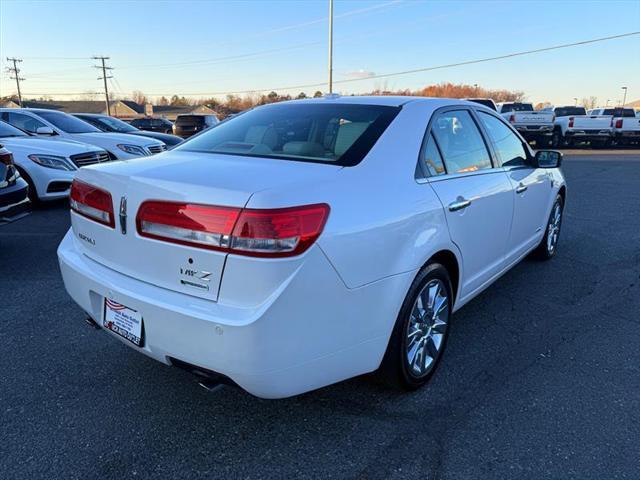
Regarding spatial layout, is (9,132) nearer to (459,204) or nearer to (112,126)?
(112,126)

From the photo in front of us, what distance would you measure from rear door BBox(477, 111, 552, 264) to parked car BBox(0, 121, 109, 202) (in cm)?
576

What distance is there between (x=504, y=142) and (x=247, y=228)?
2.77 m

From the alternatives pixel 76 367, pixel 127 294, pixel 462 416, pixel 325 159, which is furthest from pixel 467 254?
pixel 76 367

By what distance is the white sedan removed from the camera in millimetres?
1959

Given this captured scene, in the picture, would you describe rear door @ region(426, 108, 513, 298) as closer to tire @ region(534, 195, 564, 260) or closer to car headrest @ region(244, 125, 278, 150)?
car headrest @ region(244, 125, 278, 150)

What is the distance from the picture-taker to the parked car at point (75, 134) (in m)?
9.12

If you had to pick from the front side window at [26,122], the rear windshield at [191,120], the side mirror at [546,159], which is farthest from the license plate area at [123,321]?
the rear windshield at [191,120]

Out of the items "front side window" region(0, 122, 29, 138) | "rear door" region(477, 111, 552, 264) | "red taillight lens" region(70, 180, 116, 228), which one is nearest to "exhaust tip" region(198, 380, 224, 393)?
"red taillight lens" region(70, 180, 116, 228)

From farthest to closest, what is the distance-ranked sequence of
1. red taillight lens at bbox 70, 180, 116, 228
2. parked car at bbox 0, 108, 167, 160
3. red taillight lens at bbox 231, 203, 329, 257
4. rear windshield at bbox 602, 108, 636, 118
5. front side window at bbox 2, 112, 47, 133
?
rear windshield at bbox 602, 108, 636, 118 < front side window at bbox 2, 112, 47, 133 < parked car at bbox 0, 108, 167, 160 < red taillight lens at bbox 70, 180, 116, 228 < red taillight lens at bbox 231, 203, 329, 257

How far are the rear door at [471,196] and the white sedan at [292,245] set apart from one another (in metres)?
0.02

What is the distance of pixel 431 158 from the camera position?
283cm

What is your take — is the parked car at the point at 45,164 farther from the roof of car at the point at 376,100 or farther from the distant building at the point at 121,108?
the distant building at the point at 121,108

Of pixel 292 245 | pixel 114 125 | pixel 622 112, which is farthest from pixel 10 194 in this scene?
pixel 622 112

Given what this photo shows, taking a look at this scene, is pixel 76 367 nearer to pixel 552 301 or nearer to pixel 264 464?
pixel 264 464
